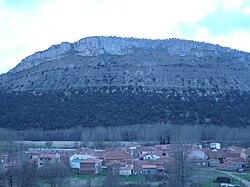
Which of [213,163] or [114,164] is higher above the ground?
[114,164]

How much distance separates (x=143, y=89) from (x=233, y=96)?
36.3 ft

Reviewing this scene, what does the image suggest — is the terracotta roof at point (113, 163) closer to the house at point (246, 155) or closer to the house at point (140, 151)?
the house at point (140, 151)

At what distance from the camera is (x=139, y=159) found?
36.6 metres

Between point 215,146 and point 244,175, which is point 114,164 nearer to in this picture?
point 244,175

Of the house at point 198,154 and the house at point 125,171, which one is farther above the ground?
the house at point 198,154

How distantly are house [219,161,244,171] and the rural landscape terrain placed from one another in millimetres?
74

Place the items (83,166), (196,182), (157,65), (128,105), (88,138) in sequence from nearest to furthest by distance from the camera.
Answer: (196,182) < (83,166) < (88,138) < (128,105) < (157,65)

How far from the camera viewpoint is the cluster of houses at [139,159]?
3186cm

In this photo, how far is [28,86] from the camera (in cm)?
6309

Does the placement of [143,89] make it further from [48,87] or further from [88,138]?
[88,138]

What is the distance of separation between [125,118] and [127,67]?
1722cm

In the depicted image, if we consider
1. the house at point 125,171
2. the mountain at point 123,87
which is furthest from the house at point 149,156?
the mountain at point 123,87

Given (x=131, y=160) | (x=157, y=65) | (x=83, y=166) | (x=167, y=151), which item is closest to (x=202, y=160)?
(x=167, y=151)

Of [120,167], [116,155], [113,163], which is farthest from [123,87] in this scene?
[120,167]
